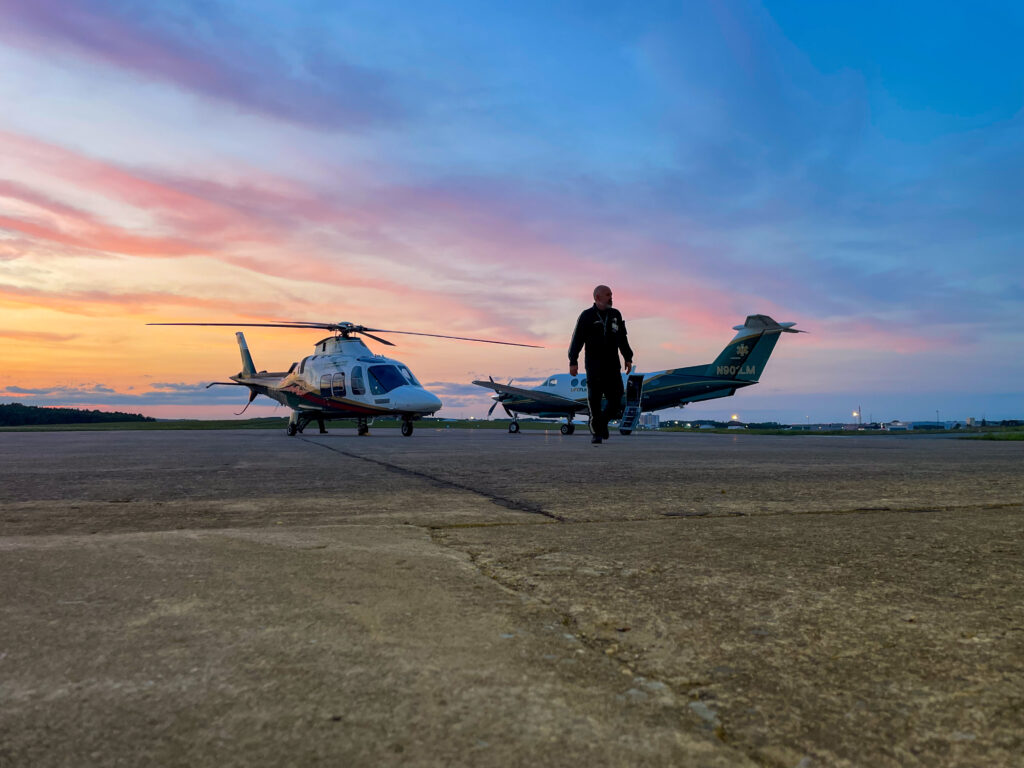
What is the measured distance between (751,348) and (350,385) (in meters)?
16.6

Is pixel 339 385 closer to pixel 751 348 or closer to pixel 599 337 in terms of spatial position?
pixel 599 337

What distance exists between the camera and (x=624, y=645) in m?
1.31

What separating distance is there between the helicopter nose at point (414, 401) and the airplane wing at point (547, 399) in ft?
27.0

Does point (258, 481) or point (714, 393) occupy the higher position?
point (714, 393)

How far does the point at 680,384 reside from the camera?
25438 mm

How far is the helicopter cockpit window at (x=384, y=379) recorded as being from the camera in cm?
1964

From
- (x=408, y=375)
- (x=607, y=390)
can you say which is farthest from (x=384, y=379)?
(x=607, y=390)

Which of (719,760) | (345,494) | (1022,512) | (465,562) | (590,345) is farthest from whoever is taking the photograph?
(590,345)

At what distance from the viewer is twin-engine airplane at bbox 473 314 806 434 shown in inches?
1003

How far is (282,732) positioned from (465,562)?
3.78 feet

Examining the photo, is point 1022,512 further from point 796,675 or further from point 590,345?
point 590,345

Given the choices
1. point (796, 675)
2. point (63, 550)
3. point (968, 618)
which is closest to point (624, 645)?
point (796, 675)

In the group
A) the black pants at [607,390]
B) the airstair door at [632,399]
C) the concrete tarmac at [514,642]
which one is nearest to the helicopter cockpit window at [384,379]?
the airstair door at [632,399]

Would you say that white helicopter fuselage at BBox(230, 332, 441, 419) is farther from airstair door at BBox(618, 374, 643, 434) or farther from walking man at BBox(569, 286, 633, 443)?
walking man at BBox(569, 286, 633, 443)
